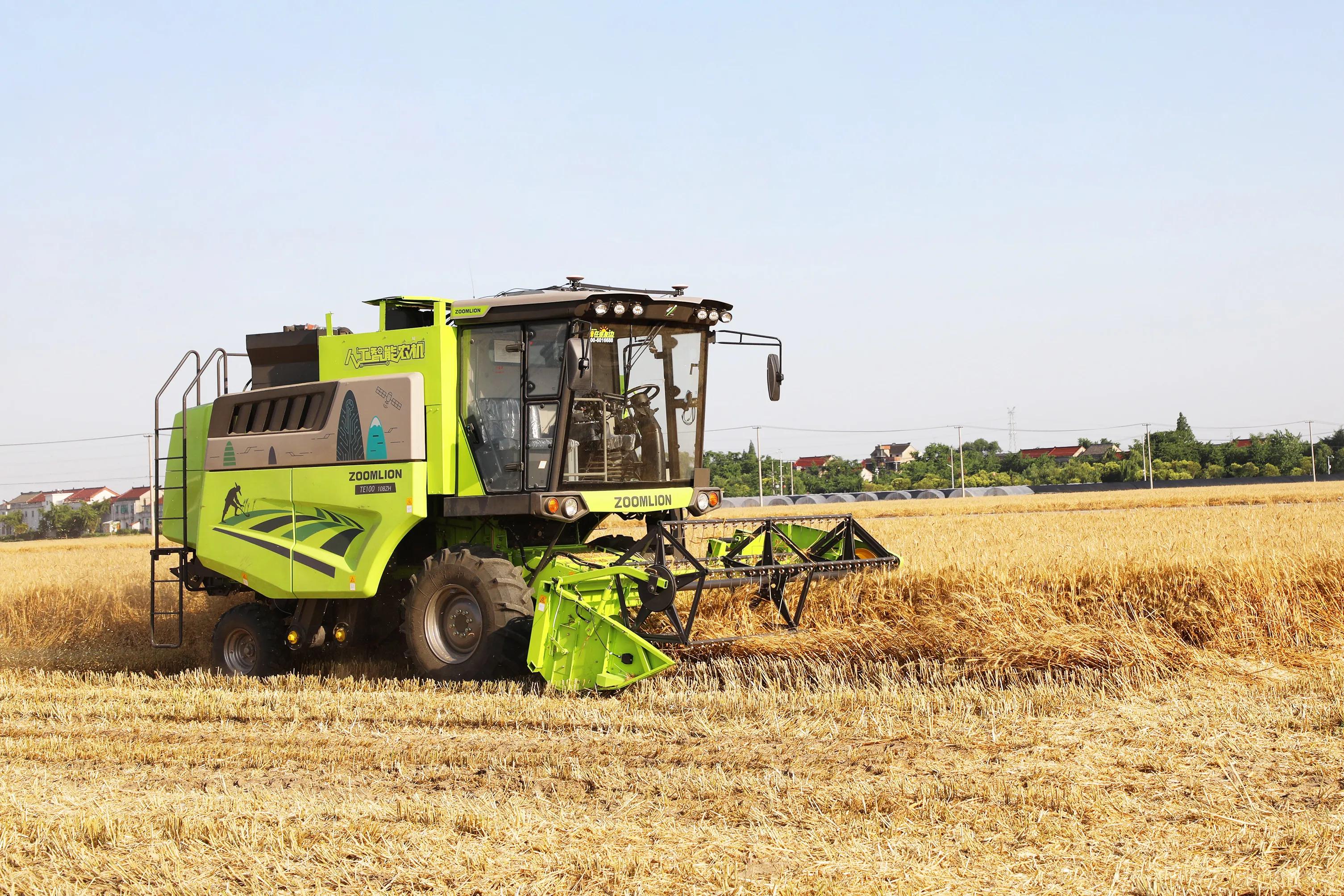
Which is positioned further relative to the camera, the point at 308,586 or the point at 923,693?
the point at 308,586

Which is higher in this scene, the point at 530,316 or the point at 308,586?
the point at 530,316

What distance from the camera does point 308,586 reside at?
9625 millimetres

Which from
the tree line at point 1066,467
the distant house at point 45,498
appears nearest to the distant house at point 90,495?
the distant house at point 45,498

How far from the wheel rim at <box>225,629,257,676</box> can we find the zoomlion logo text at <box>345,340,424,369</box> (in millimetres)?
2485

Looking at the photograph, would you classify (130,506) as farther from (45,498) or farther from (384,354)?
(384,354)

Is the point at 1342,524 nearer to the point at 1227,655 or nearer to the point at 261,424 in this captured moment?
the point at 1227,655

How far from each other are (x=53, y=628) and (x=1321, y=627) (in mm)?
12793

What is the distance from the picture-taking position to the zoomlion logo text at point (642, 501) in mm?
8961

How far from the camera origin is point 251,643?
10.2 metres

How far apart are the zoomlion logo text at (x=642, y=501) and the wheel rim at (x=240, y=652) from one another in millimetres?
3478

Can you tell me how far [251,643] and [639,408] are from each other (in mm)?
3866

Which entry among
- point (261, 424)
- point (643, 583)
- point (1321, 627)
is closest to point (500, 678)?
point (643, 583)

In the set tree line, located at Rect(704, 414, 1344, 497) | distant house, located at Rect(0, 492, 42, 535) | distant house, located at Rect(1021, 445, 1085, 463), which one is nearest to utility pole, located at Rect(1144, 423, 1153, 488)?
tree line, located at Rect(704, 414, 1344, 497)

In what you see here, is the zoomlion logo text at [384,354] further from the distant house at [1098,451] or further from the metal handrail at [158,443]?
the distant house at [1098,451]
